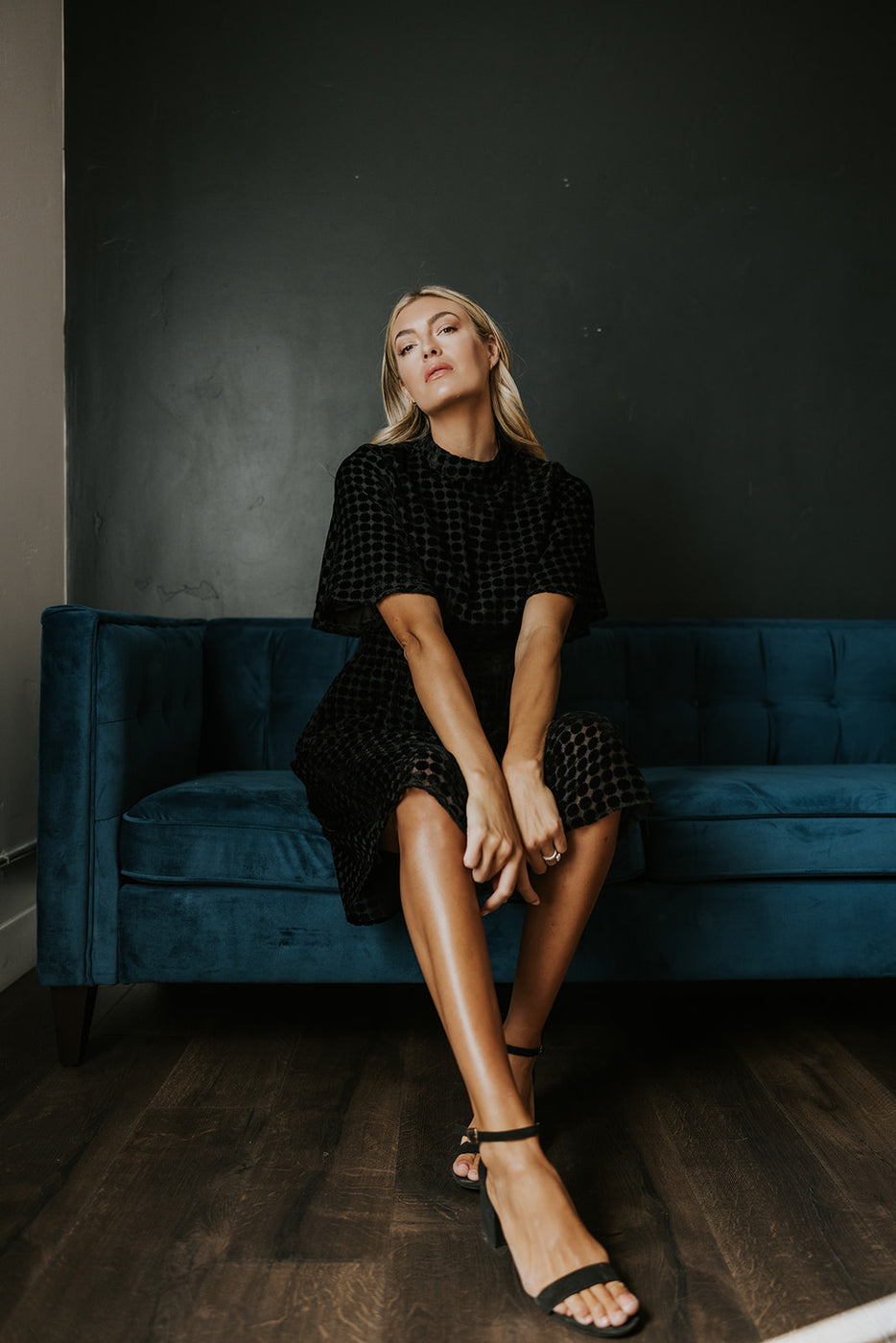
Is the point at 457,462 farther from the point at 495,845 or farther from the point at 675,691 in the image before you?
the point at 675,691

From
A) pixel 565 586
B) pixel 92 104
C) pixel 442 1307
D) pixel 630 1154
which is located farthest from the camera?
pixel 92 104

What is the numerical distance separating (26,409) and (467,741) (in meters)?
1.66

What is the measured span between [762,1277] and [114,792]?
3.98ft

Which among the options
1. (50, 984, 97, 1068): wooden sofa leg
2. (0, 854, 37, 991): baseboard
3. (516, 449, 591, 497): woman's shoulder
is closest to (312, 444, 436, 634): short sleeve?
(516, 449, 591, 497): woman's shoulder

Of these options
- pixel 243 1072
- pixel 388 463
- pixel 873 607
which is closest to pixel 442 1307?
pixel 243 1072

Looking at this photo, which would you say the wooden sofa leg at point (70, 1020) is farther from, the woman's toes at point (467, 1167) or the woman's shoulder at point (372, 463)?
the woman's shoulder at point (372, 463)

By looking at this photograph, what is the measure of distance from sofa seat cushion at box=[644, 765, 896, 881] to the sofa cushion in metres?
0.07

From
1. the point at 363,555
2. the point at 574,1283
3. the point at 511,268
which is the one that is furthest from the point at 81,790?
the point at 511,268

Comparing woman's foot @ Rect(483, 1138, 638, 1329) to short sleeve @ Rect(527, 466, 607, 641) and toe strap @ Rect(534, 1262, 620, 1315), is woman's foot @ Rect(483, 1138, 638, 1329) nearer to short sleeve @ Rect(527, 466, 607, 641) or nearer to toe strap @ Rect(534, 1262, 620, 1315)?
toe strap @ Rect(534, 1262, 620, 1315)

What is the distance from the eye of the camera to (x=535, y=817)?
1310mm

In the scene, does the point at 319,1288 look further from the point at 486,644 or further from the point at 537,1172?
the point at 486,644

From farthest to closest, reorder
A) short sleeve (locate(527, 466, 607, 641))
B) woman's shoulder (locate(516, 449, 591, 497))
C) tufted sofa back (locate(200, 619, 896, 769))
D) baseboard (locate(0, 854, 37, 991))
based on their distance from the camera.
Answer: tufted sofa back (locate(200, 619, 896, 769)) < baseboard (locate(0, 854, 37, 991)) < woman's shoulder (locate(516, 449, 591, 497)) < short sleeve (locate(527, 466, 607, 641))

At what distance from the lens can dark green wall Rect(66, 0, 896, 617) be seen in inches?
105

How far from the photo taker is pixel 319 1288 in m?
1.04
